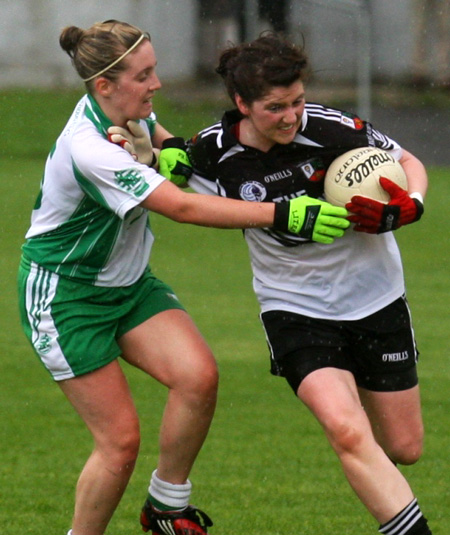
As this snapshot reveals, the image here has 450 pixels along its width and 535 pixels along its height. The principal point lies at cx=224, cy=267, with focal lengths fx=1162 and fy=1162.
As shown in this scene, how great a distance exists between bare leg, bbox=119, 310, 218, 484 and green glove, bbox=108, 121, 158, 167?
2.20 ft

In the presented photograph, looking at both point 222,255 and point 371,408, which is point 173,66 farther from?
point 371,408

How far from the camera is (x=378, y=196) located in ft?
15.3

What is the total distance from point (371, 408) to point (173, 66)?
19.7m

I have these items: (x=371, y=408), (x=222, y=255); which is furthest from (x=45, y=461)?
(x=222, y=255)

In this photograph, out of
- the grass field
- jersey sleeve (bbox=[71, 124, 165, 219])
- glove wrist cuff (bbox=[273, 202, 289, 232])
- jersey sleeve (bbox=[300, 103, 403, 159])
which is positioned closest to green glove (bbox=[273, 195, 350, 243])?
glove wrist cuff (bbox=[273, 202, 289, 232])

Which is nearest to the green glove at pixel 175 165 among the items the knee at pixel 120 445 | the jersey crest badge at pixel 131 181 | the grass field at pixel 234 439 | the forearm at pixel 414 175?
the jersey crest badge at pixel 131 181

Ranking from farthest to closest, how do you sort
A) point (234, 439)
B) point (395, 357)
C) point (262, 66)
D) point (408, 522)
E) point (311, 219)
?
point (234, 439)
point (395, 357)
point (262, 66)
point (311, 219)
point (408, 522)

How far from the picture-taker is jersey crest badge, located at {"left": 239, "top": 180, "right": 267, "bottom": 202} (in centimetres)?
476

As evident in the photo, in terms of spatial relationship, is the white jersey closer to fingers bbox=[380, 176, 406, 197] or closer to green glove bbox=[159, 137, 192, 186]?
green glove bbox=[159, 137, 192, 186]

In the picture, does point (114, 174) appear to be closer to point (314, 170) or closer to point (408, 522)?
point (314, 170)

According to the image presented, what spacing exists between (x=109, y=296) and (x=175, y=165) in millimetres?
618

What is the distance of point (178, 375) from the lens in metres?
4.84

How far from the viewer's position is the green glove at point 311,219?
441 centimetres

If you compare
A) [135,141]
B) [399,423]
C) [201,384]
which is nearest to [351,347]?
[399,423]
